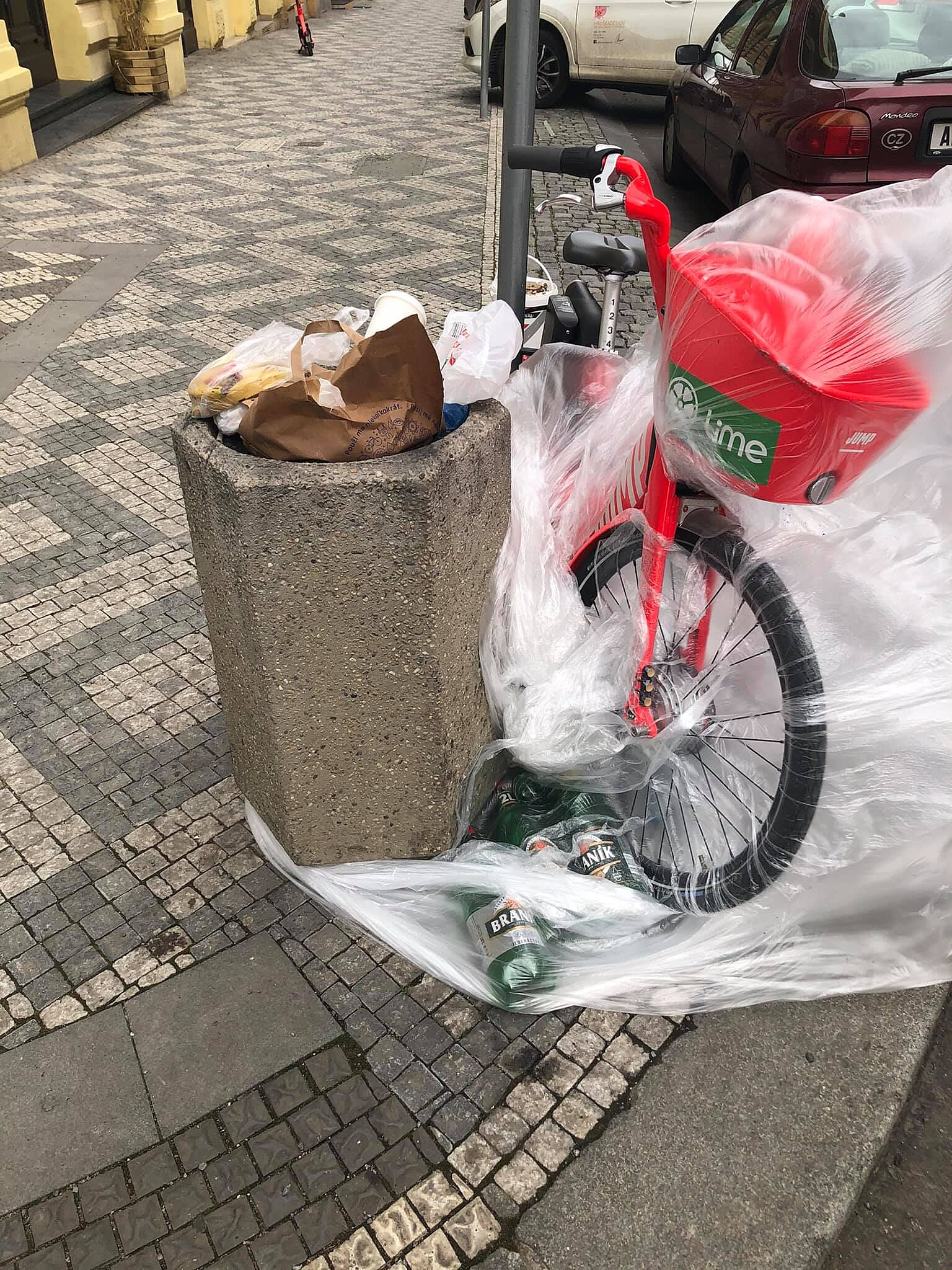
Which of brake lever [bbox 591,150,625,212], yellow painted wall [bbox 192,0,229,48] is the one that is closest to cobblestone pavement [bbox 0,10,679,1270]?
brake lever [bbox 591,150,625,212]

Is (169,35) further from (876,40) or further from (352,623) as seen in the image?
(352,623)

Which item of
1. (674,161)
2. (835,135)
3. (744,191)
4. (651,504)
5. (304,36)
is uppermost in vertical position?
(835,135)

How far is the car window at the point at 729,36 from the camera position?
691 centimetres

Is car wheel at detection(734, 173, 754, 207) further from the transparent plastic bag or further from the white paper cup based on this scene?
the transparent plastic bag

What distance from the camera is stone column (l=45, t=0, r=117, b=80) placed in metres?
9.70

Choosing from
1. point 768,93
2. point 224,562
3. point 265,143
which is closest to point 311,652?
point 224,562

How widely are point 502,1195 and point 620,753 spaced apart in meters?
0.93

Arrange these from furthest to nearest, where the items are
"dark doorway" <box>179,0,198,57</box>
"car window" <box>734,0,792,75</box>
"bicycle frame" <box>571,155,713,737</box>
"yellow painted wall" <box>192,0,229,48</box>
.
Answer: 1. "yellow painted wall" <box>192,0,229,48</box>
2. "dark doorway" <box>179,0,198,57</box>
3. "car window" <box>734,0,792,75</box>
4. "bicycle frame" <box>571,155,713,737</box>

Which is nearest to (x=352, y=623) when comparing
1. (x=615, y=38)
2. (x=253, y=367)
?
(x=253, y=367)

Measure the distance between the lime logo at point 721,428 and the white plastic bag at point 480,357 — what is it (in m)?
0.36

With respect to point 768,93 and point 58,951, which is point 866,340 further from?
point 768,93

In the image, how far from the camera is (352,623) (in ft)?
6.38

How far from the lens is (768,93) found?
5.78 m

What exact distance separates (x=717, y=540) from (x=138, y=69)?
11225mm
